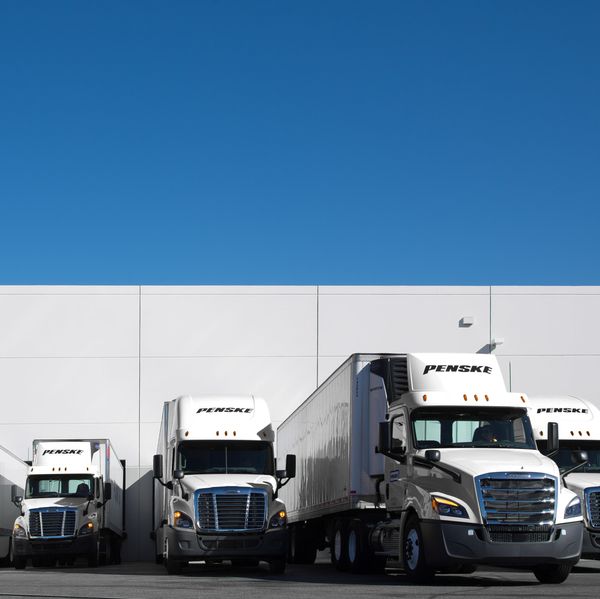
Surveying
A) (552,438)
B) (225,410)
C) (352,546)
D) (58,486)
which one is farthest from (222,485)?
(58,486)

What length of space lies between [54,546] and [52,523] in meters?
0.62

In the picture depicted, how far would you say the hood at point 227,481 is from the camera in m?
22.0

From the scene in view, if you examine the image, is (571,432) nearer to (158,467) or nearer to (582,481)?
(582,481)

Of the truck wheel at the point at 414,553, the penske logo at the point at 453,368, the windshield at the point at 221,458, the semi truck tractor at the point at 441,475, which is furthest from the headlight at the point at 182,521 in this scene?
the penske logo at the point at 453,368

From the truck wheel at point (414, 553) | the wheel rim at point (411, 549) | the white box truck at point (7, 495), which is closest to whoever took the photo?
the truck wheel at point (414, 553)

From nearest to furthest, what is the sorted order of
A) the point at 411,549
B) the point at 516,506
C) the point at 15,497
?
1. the point at 516,506
2. the point at 411,549
3. the point at 15,497

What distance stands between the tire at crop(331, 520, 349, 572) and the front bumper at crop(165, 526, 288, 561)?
107 cm

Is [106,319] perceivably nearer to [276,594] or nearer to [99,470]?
[99,470]

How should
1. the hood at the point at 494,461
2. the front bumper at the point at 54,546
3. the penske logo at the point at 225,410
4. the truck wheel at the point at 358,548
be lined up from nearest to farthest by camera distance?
1. the hood at the point at 494,461
2. the truck wheel at the point at 358,548
3. the penske logo at the point at 225,410
4. the front bumper at the point at 54,546

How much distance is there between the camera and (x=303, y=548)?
2700 cm

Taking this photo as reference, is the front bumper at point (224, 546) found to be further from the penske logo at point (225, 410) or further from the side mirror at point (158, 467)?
the penske logo at point (225, 410)

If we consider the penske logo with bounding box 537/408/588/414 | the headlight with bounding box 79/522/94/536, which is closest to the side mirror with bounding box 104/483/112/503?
the headlight with bounding box 79/522/94/536

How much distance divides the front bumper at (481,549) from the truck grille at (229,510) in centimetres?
600

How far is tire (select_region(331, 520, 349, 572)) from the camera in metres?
21.2
